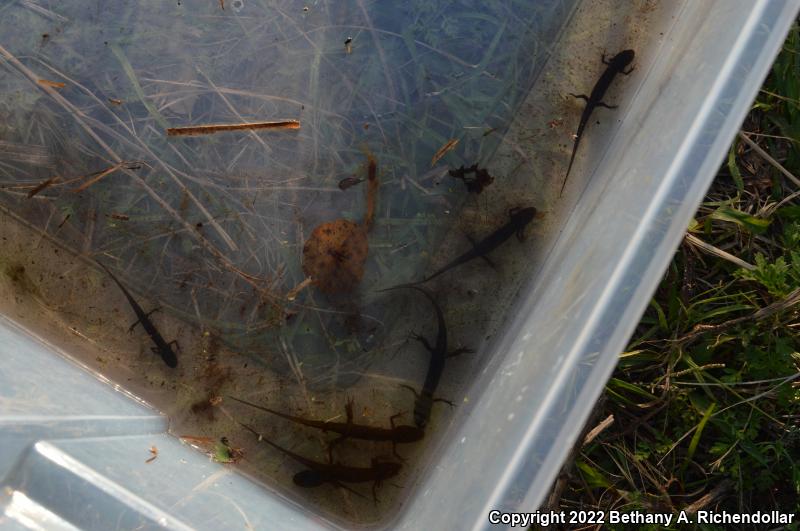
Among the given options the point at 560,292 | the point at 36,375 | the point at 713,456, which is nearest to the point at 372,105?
the point at 560,292

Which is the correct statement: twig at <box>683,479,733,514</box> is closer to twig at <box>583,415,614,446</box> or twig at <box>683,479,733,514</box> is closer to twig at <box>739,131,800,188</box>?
twig at <box>583,415,614,446</box>

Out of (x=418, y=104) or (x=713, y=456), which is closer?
(x=713, y=456)

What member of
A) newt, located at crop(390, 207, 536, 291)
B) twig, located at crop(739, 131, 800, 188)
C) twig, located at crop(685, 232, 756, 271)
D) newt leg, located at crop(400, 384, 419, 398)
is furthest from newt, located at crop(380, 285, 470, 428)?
twig, located at crop(739, 131, 800, 188)

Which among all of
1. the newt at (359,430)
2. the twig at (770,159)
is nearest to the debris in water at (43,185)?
the newt at (359,430)

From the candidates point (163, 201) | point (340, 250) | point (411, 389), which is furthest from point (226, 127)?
point (411, 389)

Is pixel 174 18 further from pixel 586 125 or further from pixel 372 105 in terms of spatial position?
pixel 586 125

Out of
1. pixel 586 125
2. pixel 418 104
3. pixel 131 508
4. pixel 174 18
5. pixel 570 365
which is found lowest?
pixel 131 508

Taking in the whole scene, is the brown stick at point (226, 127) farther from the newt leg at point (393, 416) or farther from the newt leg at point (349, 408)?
the newt leg at point (393, 416)
